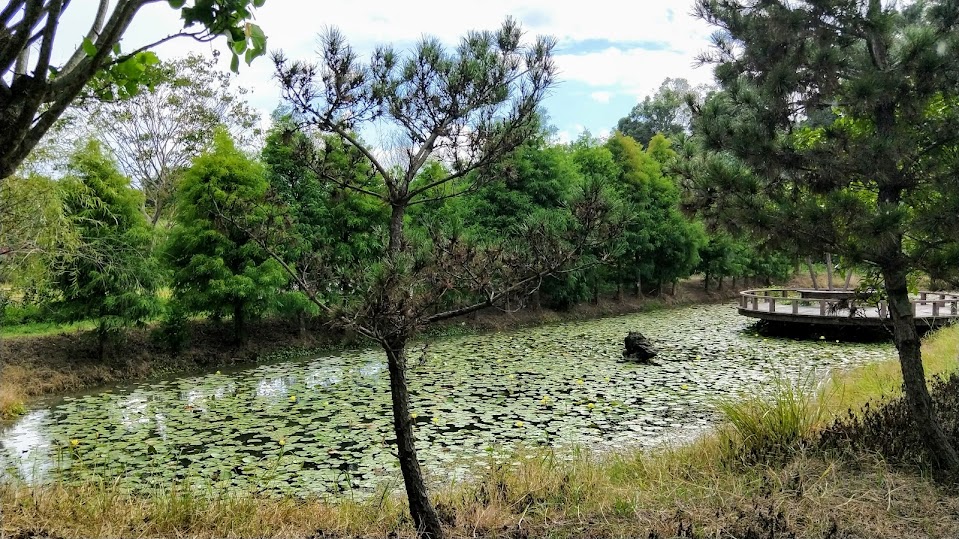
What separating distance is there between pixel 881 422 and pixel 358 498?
3.59m

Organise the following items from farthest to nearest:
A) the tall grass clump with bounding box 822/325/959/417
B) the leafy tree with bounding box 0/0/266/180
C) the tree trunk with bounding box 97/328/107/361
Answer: the tree trunk with bounding box 97/328/107/361
the tall grass clump with bounding box 822/325/959/417
the leafy tree with bounding box 0/0/266/180

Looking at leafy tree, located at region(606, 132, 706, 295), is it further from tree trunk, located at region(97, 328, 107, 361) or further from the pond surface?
tree trunk, located at region(97, 328, 107, 361)

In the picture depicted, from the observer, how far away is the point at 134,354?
10.0 m

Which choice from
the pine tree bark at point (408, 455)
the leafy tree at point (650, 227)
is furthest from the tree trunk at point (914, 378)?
the leafy tree at point (650, 227)

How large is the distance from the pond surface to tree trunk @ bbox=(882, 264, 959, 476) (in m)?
1.89

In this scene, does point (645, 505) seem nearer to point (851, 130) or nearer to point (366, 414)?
point (851, 130)

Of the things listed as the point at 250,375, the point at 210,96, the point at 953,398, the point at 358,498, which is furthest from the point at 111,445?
the point at 210,96

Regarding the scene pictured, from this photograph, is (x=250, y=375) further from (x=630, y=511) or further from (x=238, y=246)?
(x=630, y=511)

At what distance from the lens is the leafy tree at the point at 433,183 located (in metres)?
2.38

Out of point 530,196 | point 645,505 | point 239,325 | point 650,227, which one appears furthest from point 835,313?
point 239,325

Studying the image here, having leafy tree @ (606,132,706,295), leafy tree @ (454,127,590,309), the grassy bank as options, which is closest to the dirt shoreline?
leafy tree @ (454,127,590,309)

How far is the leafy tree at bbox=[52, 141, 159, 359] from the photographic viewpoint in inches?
354

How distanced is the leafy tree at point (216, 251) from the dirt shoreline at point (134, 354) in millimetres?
842

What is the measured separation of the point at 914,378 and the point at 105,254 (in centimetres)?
1011
